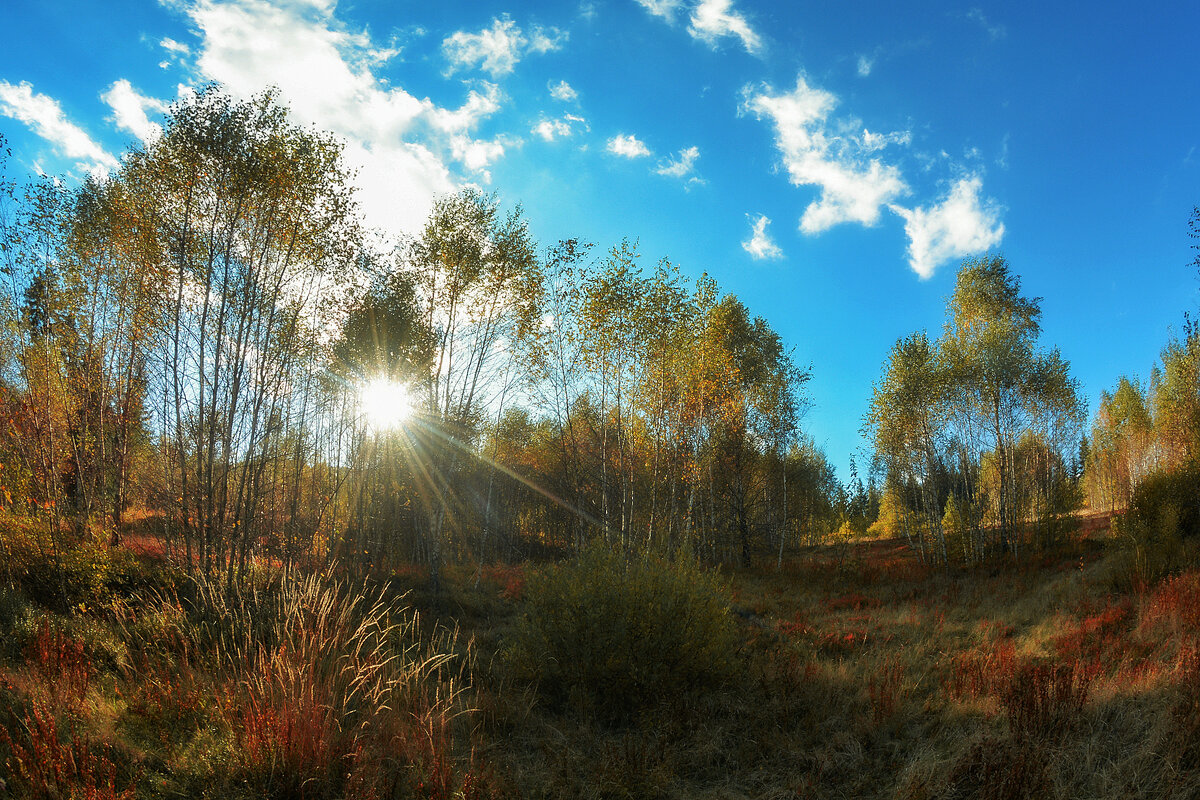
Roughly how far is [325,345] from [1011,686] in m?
15.3

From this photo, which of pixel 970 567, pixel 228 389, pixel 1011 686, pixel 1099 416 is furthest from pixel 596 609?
pixel 1099 416

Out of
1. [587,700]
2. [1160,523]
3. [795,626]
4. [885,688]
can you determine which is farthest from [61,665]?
[1160,523]

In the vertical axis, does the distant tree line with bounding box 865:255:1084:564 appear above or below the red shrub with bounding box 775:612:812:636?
above

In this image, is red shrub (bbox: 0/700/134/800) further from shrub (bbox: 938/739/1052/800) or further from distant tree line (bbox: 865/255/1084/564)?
distant tree line (bbox: 865/255/1084/564)

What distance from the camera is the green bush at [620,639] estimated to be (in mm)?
6277

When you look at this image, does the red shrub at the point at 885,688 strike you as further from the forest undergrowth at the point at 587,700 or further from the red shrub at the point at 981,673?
the red shrub at the point at 981,673

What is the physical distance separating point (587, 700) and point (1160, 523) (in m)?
15.6

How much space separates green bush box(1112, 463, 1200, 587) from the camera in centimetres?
1097

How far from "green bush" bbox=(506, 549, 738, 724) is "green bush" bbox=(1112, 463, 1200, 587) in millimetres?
10492

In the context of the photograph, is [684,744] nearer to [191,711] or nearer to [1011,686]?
[1011,686]

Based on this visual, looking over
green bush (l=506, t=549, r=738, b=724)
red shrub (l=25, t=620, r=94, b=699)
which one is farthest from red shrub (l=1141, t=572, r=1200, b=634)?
red shrub (l=25, t=620, r=94, b=699)

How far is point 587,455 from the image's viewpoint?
79.7 ft

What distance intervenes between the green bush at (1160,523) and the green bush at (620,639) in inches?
413

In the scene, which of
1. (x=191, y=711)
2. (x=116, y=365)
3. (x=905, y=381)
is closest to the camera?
(x=191, y=711)
